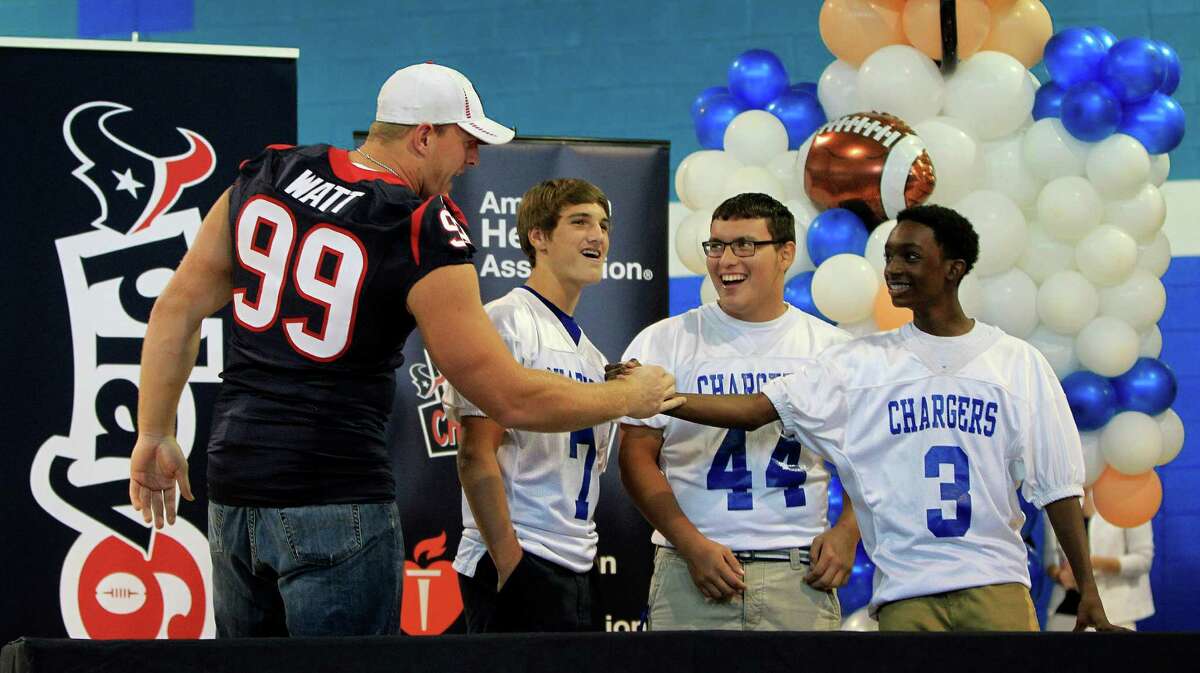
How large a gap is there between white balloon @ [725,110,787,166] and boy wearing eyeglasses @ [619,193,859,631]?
1389 millimetres

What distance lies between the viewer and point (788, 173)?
4.51m

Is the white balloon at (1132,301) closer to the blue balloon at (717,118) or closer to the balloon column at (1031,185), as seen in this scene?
the balloon column at (1031,185)

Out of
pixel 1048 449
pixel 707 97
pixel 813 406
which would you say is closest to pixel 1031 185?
pixel 707 97

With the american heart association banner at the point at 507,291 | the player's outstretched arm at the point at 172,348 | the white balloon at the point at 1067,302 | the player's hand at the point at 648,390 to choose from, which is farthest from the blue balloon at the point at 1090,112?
the player's outstretched arm at the point at 172,348

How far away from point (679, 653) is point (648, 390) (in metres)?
0.86

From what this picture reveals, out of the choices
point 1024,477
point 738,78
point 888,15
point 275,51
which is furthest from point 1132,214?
point 275,51

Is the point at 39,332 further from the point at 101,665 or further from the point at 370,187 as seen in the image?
the point at 101,665

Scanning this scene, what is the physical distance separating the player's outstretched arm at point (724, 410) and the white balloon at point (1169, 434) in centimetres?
231

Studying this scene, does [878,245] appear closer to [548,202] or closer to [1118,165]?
[1118,165]

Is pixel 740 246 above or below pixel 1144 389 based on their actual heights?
above

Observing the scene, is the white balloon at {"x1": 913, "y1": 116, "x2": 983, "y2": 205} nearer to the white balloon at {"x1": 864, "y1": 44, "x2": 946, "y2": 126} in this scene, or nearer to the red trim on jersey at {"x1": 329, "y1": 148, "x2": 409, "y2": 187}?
the white balloon at {"x1": 864, "y1": 44, "x2": 946, "y2": 126}

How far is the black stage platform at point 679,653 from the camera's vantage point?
1703 mm

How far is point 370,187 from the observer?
2.27m

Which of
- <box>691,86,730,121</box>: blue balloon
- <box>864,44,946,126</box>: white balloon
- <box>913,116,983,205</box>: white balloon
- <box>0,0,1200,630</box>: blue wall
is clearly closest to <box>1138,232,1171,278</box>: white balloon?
<box>913,116,983,205</box>: white balloon
